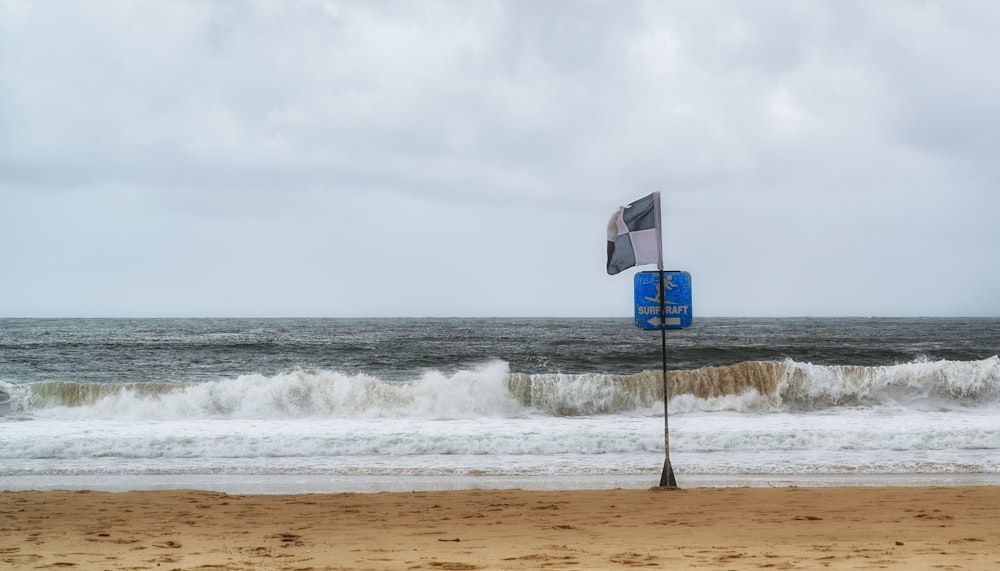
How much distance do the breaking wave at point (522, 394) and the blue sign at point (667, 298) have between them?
352 inches

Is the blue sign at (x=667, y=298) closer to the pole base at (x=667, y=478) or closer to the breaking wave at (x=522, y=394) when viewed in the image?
the pole base at (x=667, y=478)

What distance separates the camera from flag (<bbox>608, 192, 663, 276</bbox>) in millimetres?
8742

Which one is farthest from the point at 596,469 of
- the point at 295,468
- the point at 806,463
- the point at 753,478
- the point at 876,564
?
the point at 876,564

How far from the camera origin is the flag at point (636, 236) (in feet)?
28.7

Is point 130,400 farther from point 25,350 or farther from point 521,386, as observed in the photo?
point 25,350

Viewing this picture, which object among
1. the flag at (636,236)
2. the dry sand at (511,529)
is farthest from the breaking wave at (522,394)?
the flag at (636,236)

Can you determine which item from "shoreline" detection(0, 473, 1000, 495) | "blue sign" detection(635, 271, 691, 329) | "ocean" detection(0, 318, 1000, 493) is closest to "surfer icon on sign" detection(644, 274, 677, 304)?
"blue sign" detection(635, 271, 691, 329)

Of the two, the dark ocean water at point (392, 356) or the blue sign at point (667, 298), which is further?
the dark ocean water at point (392, 356)

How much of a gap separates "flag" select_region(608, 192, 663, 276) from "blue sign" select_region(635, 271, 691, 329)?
0.80 feet

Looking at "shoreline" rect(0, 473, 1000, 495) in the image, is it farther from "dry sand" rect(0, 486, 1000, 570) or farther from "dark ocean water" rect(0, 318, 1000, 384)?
"dark ocean water" rect(0, 318, 1000, 384)

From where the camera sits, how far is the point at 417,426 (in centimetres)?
1473

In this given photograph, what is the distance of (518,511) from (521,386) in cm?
1083

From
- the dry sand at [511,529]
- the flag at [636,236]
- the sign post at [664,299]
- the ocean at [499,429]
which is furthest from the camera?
the ocean at [499,429]

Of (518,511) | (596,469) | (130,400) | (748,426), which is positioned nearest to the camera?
(518,511)
